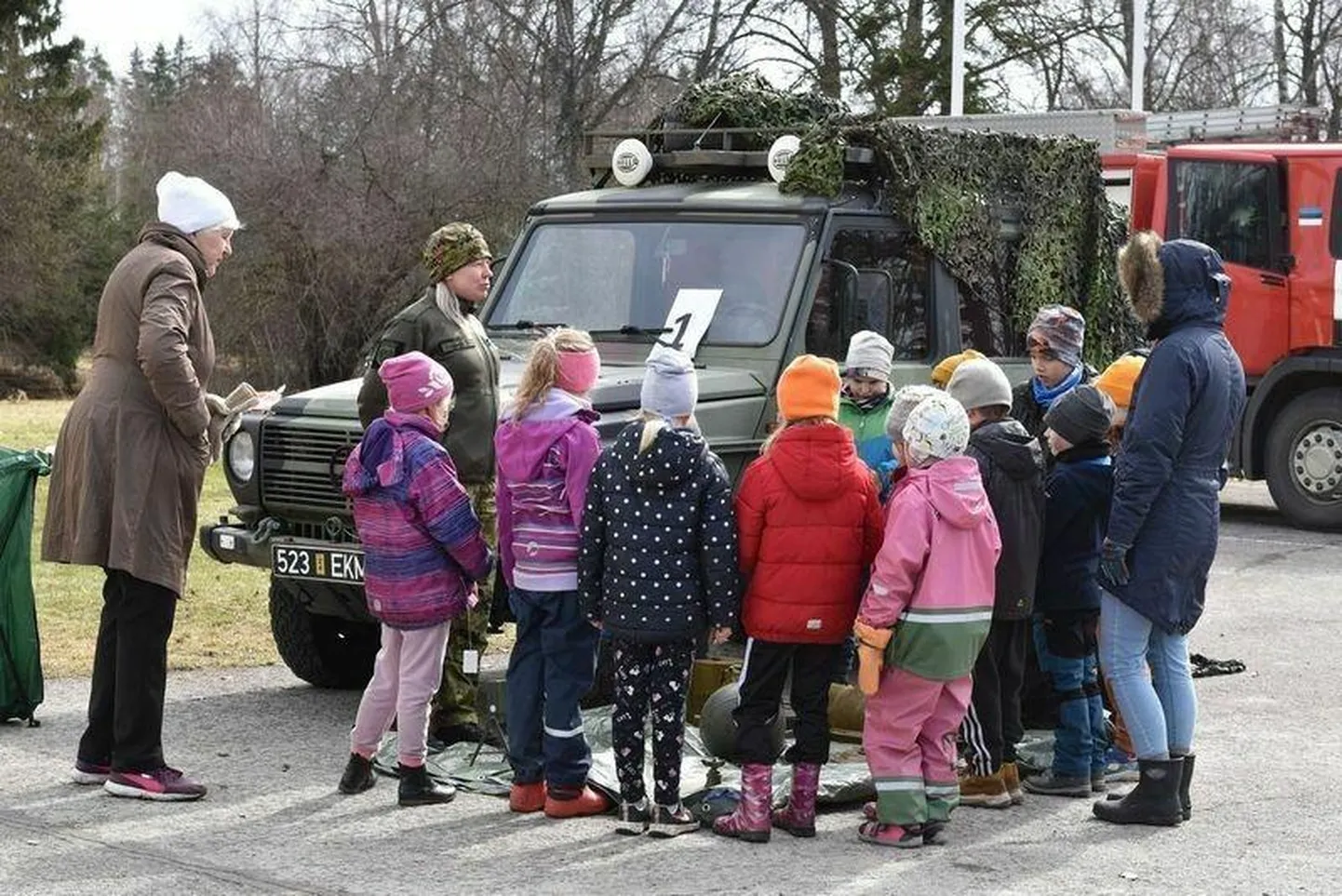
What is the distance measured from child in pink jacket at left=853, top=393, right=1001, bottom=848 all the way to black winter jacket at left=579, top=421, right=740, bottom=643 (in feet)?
1.52

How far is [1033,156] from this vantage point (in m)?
9.67

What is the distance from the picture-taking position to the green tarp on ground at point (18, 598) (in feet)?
25.2

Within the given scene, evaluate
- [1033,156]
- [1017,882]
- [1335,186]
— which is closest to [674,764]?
[1017,882]

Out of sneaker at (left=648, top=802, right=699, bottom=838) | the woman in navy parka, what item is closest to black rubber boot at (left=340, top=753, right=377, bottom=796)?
sneaker at (left=648, top=802, right=699, bottom=838)

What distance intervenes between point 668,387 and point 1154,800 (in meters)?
2.09

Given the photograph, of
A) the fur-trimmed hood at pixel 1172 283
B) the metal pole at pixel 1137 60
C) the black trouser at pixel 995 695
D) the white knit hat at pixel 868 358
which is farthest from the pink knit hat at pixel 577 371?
the metal pole at pixel 1137 60

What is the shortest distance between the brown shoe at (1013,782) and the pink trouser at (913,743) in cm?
52

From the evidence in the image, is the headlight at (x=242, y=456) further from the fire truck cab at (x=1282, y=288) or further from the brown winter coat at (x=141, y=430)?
the fire truck cab at (x=1282, y=288)

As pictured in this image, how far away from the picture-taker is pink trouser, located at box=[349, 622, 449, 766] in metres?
6.66

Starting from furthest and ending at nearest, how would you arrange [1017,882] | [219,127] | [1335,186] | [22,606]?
[219,127] → [1335,186] → [22,606] → [1017,882]

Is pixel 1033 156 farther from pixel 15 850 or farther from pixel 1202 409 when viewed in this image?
pixel 15 850

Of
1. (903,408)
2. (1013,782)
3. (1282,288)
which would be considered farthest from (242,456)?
(1282,288)

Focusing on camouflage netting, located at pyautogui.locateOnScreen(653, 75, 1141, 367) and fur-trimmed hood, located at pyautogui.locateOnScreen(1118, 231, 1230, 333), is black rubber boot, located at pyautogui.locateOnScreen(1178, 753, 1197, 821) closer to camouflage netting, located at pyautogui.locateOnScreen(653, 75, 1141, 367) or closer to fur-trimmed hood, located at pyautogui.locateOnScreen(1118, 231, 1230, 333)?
fur-trimmed hood, located at pyautogui.locateOnScreen(1118, 231, 1230, 333)

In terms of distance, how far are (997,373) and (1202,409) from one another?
0.69 meters
